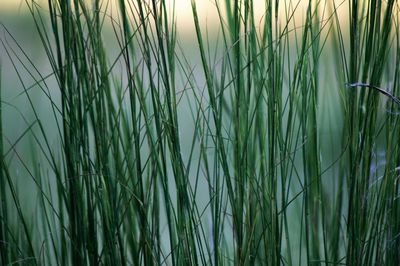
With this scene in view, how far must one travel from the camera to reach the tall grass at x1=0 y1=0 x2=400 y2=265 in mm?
1211

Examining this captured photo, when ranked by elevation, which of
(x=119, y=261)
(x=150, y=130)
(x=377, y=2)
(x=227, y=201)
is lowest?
(x=119, y=261)

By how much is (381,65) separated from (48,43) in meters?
0.80

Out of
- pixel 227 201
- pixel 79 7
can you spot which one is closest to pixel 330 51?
pixel 227 201

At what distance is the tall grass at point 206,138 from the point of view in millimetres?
1211

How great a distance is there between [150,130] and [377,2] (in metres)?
0.63

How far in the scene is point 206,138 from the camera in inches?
50.2

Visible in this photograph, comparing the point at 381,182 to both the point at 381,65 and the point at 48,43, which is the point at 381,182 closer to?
the point at 381,65

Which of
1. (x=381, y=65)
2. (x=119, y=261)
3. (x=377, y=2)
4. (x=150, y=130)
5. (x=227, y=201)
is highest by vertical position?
(x=377, y=2)

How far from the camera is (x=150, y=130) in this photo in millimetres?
1248

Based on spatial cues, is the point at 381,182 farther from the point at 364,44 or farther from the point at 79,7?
the point at 79,7

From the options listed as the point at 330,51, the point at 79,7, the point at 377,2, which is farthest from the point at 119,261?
the point at 377,2

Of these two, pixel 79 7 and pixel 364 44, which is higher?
pixel 79 7

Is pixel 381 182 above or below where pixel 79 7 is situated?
below

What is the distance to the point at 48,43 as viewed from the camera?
1.22 metres
